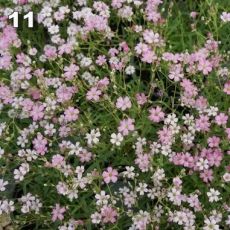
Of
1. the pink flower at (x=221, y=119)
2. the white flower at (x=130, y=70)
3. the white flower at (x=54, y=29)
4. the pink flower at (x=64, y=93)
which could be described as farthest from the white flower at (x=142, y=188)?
the white flower at (x=54, y=29)

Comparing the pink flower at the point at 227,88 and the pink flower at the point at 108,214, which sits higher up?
the pink flower at the point at 227,88

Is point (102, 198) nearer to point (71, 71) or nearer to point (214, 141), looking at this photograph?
point (214, 141)

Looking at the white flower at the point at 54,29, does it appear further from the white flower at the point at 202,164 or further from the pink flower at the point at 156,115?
the white flower at the point at 202,164

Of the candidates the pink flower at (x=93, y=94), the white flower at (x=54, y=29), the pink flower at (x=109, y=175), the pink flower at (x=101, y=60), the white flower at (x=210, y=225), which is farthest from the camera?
the white flower at (x=54, y=29)

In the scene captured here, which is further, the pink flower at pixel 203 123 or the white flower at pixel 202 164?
the pink flower at pixel 203 123

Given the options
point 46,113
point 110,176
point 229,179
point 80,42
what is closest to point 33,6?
point 80,42

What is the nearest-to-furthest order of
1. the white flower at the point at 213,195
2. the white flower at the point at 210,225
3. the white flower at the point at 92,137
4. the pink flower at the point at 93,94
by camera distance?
the white flower at the point at 210,225, the white flower at the point at 213,195, the white flower at the point at 92,137, the pink flower at the point at 93,94

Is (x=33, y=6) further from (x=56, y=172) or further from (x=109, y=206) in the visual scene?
(x=109, y=206)

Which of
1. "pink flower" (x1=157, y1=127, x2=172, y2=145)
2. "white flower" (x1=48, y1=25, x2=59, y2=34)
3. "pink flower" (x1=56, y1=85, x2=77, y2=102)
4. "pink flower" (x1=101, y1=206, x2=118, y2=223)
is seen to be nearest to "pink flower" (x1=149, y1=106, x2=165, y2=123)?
"pink flower" (x1=157, y1=127, x2=172, y2=145)

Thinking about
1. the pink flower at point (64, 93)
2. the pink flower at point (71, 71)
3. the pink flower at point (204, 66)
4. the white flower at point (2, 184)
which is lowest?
the white flower at point (2, 184)
